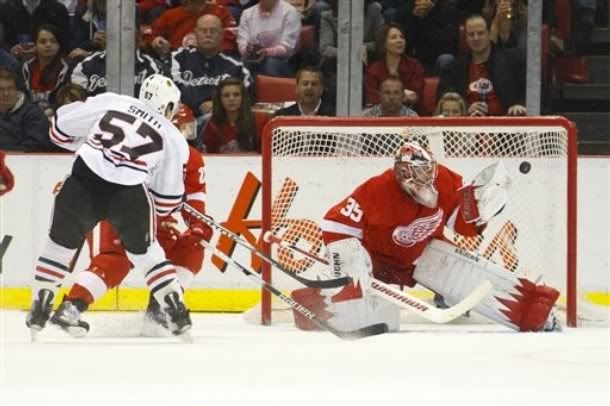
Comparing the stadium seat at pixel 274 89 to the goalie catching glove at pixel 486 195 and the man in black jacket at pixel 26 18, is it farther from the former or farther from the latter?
the goalie catching glove at pixel 486 195

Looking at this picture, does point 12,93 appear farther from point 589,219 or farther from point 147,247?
point 589,219

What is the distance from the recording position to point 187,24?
831 centimetres

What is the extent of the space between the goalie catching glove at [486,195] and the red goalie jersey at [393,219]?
8 cm

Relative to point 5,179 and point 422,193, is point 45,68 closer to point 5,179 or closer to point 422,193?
point 5,179

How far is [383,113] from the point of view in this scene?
7660 mm

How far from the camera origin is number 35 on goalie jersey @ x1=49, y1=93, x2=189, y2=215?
19.7ft

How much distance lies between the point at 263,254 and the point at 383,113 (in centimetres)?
121

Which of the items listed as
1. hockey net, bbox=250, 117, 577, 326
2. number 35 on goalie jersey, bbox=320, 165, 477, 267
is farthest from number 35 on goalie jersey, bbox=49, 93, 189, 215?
hockey net, bbox=250, 117, 577, 326

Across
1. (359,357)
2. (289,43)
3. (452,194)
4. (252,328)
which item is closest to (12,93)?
(289,43)

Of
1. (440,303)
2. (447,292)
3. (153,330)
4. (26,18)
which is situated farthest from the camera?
(26,18)

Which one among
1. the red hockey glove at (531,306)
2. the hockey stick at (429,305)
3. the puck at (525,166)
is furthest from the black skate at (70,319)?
the puck at (525,166)

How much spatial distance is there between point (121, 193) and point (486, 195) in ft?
4.62

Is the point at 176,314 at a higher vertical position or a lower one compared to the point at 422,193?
lower

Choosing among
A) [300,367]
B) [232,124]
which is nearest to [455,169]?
[232,124]
